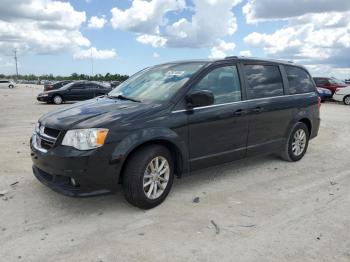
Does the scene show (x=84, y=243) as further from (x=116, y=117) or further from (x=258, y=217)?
(x=258, y=217)

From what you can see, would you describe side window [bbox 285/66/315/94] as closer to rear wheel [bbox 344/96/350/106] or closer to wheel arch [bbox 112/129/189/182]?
wheel arch [bbox 112/129/189/182]

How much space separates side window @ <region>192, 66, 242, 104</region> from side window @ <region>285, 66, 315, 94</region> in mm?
1528

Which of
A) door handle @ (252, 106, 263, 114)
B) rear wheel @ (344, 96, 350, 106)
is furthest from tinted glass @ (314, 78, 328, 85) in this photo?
door handle @ (252, 106, 263, 114)

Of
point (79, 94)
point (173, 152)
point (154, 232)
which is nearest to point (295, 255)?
point (154, 232)

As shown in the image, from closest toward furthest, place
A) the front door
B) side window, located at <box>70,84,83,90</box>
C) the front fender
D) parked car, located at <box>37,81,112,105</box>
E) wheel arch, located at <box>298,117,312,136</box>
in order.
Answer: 1. the front fender
2. the front door
3. wheel arch, located at <box>298,117,312,136</box>
4. parked car, located at <box>37,81,112,105</box>
5. side window, located at <box>70,84,83,90</box>

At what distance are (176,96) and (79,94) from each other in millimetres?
18434

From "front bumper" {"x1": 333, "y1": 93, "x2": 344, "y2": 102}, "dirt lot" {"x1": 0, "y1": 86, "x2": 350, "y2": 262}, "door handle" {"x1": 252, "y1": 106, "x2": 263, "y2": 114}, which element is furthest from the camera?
"front bumper" {"x1": 333, "y1": 93, "x2": 344, "y2": 102}

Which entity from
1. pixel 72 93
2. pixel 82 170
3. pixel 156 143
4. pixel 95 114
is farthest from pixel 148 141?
pixel 72 93

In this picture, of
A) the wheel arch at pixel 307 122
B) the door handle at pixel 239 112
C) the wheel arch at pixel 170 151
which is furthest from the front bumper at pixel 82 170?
the wheel arch at pixel 307 122

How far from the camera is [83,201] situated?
456cm

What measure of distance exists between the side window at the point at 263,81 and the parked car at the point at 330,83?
738 inches

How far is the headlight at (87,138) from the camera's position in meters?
3.91

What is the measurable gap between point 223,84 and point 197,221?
2.03 m

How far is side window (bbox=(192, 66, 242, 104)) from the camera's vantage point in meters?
4.91
